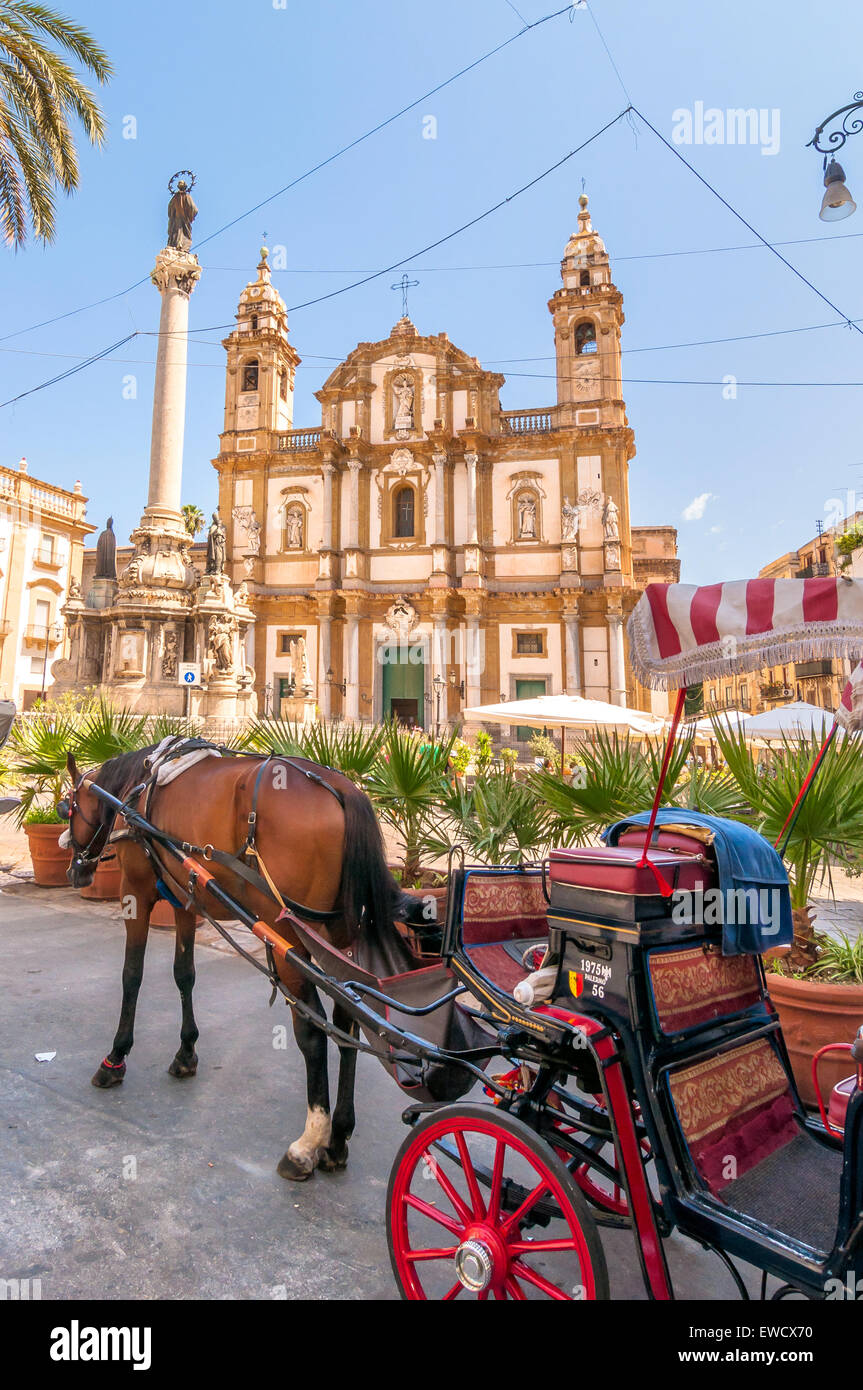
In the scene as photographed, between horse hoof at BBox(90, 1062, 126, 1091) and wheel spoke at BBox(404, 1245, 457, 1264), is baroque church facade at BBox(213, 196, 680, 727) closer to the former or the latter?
horse hoof at BBox(90, 1062, 126, 1091)

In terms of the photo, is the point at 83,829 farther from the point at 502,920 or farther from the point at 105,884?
the point at 105,884

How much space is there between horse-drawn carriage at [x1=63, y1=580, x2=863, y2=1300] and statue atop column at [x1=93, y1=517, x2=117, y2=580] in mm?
19381

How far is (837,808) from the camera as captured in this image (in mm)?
3775

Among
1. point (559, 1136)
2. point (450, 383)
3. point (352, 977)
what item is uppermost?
point (450, 383)

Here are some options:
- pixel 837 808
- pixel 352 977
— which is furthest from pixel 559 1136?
pixel 837 808

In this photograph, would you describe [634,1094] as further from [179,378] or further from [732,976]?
[179,378]

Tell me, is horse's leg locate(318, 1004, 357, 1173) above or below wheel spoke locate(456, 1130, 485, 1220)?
below

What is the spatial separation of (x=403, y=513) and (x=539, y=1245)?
1296 inches

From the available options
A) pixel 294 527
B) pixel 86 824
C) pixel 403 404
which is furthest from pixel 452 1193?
pixel 403 404

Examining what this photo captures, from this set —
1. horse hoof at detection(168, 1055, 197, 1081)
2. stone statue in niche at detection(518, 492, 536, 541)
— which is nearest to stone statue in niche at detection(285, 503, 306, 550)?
stone statue in niche at detection(518, 492, 536, 541)

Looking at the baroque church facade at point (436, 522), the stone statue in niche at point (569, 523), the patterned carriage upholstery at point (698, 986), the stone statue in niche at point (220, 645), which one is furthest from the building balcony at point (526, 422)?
the patterned carriage upholstery at point (698, 986)

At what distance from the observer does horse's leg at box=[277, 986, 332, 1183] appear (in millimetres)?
3049

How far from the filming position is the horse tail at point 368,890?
3438 mm
